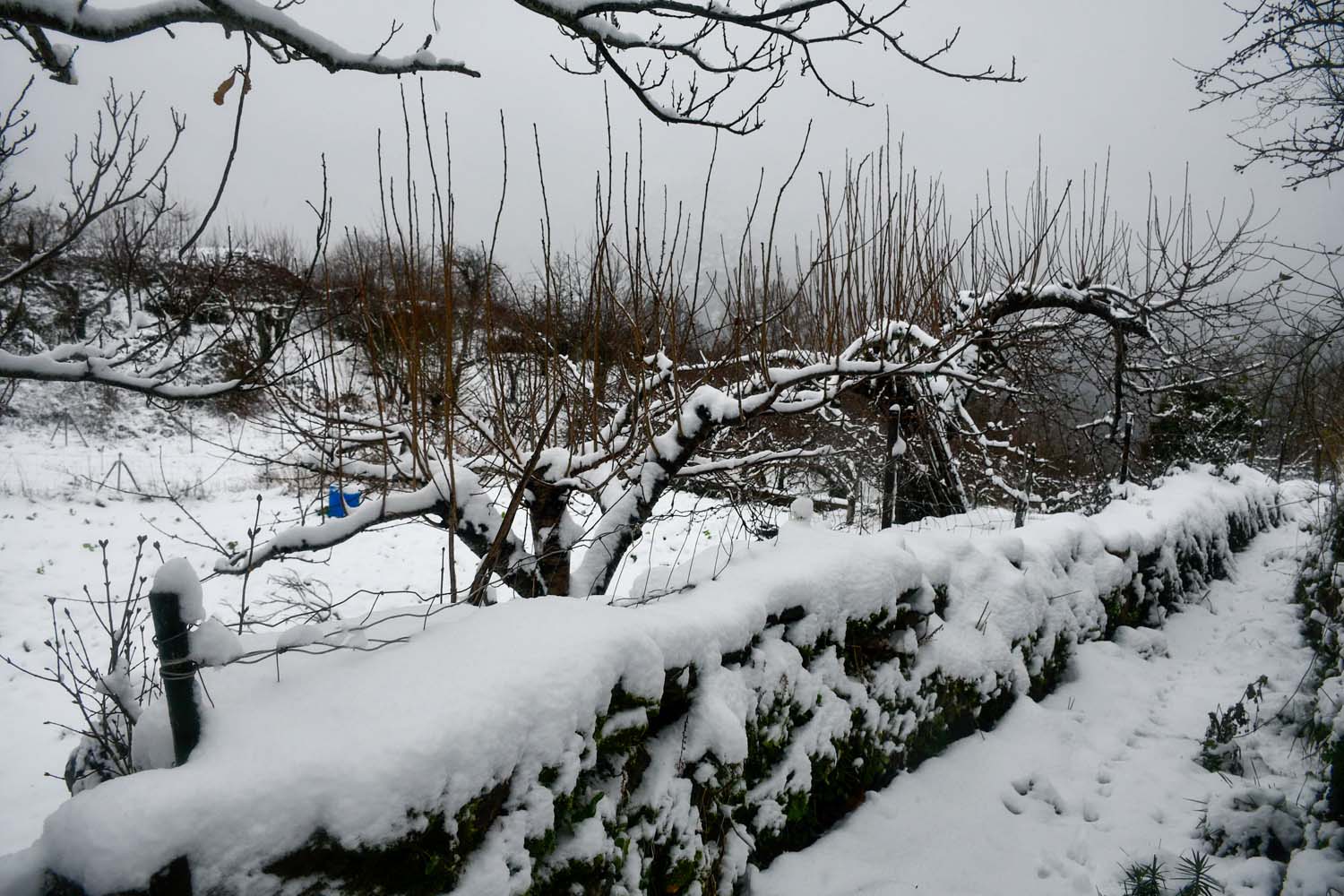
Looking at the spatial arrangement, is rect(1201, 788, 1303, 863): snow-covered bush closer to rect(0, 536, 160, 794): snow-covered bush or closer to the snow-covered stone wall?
the snow-covered stone wall

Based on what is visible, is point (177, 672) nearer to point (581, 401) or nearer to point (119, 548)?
point (581, 401)

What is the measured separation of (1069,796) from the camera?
2.98 m

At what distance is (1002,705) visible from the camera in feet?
12.2

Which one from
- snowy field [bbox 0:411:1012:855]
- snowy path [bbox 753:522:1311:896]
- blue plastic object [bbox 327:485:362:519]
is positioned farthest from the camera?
snowy field [bbox 0:411:1012:855]

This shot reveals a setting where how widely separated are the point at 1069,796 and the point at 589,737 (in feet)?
8.75

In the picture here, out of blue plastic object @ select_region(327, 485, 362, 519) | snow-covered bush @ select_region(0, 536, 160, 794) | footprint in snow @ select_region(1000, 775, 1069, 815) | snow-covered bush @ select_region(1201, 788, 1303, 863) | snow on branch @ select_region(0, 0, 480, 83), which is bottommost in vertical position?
footprint in snow @ select_region(1000, 775, 1069, 815)

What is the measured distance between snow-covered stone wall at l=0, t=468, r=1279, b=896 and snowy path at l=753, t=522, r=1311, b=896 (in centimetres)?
16

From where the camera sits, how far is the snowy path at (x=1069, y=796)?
242 cm

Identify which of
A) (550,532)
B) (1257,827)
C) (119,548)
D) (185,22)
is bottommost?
(1257,827)

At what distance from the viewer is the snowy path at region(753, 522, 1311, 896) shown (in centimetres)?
242

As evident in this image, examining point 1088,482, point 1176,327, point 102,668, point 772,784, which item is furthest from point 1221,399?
point 102,668

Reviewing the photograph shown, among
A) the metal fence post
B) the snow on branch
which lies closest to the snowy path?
the metal fence post

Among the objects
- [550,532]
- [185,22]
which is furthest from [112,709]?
[185,22]

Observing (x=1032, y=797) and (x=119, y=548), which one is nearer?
(x=1032, y=797)
